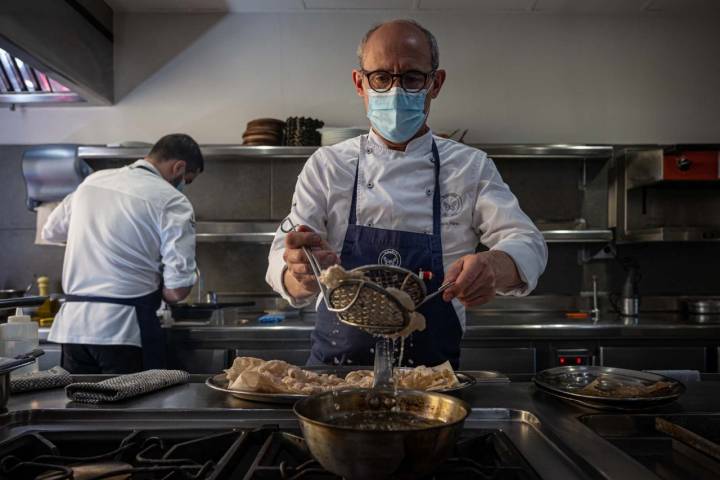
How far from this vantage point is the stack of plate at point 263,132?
3.63 metres

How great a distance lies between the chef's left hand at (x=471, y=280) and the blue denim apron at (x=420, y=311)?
0.37 metres

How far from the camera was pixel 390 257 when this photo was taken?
1740mm

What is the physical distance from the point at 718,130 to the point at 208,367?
392 centimetres

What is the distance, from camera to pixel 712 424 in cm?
115

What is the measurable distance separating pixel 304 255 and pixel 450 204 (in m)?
0.66

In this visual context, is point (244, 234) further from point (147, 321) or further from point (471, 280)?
point (471, 280)

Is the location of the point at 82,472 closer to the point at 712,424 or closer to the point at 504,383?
the point at 504,383

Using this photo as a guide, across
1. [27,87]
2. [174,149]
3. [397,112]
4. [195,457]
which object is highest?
[27,87]

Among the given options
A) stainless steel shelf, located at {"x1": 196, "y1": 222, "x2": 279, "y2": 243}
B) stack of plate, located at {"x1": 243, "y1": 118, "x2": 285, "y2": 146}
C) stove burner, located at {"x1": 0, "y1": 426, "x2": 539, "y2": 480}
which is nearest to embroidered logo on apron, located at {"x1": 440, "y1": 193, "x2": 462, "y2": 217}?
stove burner, located at {"x1": 0, "y1": 426, "x2": 539, "y2": 480}

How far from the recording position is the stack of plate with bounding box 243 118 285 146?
143 inches

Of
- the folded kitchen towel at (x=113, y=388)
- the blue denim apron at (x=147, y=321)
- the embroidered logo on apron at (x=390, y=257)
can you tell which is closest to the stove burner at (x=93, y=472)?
the folded kitchen towel at (x=113, y=388)

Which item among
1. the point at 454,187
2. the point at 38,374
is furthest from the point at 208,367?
the point at 454,187

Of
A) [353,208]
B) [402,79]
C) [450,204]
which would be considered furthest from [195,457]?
[402,79]

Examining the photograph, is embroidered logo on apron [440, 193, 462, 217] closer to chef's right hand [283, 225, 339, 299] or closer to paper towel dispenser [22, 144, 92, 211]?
chef's right hand [283, 225, 339, 299]
